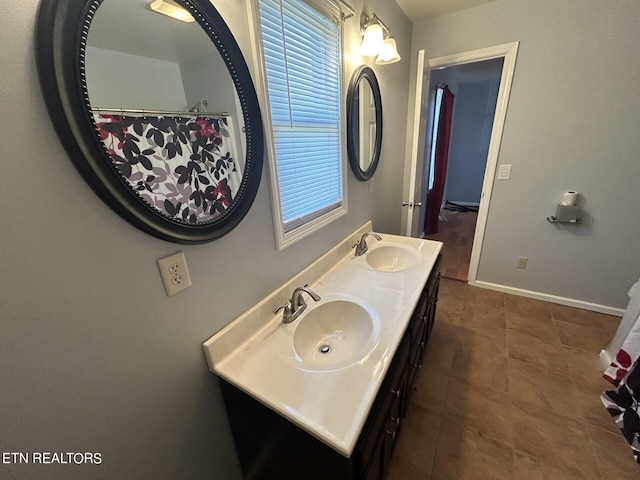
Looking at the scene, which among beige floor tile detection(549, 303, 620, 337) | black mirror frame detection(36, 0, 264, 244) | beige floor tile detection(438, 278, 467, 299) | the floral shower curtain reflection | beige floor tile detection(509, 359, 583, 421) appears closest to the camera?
black mirror frame detection(36, 0, 264, 244)

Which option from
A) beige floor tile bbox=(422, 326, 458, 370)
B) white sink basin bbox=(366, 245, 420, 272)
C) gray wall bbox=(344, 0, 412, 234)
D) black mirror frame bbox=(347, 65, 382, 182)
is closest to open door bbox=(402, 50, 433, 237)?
gray wall bbox=(344, 0, 412, 234)

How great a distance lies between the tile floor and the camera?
1.18 meters

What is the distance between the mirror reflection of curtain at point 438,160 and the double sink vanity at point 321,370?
265 cm

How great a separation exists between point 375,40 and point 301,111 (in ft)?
2.14

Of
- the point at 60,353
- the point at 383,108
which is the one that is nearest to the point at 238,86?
the point at 60,353

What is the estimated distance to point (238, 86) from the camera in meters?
0.82

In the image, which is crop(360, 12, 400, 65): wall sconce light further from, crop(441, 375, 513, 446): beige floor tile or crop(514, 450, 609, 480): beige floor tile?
crop(514, 450, 609, 480): beige floor tile

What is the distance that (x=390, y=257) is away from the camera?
1.79 meters

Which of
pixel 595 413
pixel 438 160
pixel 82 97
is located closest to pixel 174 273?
pixel 82 97

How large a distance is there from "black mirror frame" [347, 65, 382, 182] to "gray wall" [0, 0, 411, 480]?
2.45 ft

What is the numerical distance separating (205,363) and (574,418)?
189cm

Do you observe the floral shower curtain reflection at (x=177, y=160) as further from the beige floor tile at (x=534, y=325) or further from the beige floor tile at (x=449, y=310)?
the beige floor tile at (x=534, y=325)

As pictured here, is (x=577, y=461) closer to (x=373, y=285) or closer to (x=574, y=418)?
(x=574, y=418)

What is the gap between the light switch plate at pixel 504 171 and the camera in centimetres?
213
